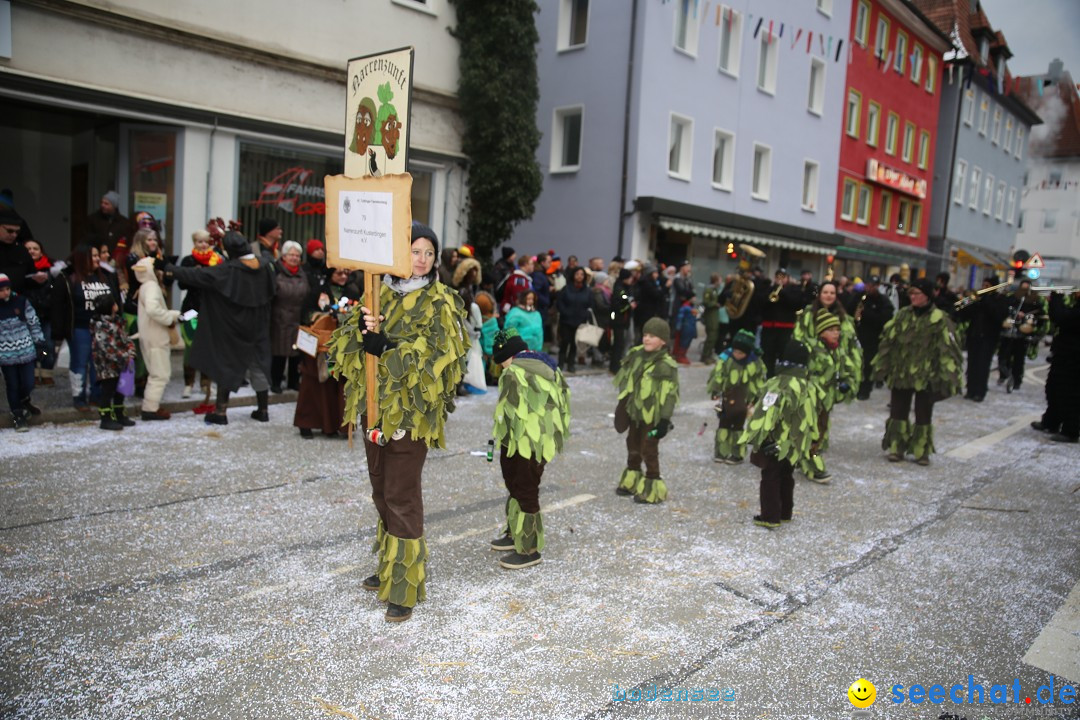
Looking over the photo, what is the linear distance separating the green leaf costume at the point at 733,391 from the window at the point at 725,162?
1605cm

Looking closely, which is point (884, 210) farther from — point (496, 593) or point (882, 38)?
point (496, 593)

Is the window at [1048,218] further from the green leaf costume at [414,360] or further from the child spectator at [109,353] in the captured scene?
the green leaf costume at [414,360]

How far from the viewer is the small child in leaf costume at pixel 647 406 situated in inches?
246

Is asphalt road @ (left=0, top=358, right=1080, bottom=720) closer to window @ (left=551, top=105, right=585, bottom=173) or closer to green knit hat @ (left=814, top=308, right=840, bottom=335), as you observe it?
green knit hat @ (left=814, top=308, right=840, bottom=335)

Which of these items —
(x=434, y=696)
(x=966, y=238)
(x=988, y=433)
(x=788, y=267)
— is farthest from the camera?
(x=966, y=238)

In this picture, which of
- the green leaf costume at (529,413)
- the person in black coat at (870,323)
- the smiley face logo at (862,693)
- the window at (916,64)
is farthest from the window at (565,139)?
the window at (916,64)

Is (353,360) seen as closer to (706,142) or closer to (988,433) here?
(988,433)

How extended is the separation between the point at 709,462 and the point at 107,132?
10.6 m

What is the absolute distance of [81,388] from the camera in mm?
8086

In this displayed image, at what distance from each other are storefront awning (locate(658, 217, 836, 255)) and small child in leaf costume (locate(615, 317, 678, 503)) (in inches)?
543

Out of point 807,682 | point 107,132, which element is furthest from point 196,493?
point 107,132

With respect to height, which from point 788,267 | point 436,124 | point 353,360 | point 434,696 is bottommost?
point 434,696

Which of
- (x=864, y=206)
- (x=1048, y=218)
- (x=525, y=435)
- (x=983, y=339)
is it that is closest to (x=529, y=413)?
(x=525, y=435)

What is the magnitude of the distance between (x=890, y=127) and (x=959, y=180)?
8281 mm
